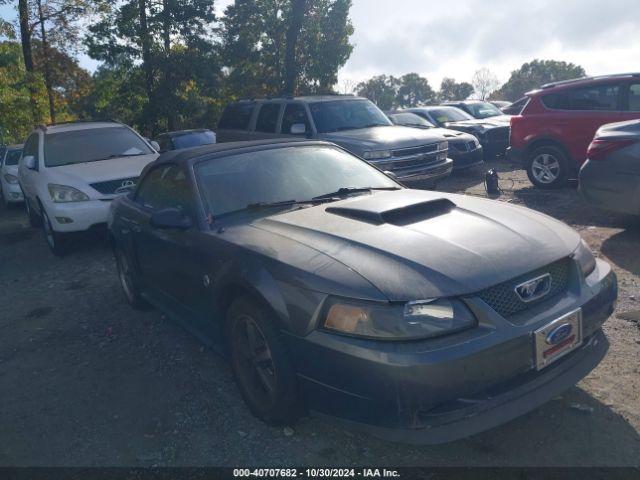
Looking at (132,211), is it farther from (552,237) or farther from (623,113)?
(623,113)

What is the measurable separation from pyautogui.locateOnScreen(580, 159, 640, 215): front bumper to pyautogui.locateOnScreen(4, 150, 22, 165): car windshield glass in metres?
13.2

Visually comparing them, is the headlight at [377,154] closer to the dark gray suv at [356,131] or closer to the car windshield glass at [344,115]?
the dark gray suv at [356,131]

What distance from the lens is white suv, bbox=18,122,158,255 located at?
25.2 feet

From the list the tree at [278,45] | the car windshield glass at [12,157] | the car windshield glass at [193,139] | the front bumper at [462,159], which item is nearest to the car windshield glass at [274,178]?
the front bumper at [462,159]

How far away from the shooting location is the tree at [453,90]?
257 feet

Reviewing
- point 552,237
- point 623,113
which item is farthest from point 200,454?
point 623,113

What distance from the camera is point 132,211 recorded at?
5020 millimetres

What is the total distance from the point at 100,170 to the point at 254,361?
575 centimetres

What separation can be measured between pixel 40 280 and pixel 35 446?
13.7 ft

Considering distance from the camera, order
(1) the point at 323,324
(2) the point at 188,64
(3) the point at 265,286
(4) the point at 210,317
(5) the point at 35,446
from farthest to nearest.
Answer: (2) the point at 188,64
(4) the point at 210,317
(5) the point at 35,446
(3) the point at 265,286
(1) the point at 323,324

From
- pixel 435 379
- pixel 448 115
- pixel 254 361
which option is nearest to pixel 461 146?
pixel 448 115

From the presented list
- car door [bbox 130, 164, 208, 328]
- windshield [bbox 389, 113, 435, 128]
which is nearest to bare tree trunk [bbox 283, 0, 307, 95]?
windshield [bbox 389, 113, 435, 128]

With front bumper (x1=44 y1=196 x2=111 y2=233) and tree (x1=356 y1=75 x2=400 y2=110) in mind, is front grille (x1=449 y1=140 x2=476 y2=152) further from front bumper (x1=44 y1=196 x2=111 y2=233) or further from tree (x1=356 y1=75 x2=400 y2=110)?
tree (x1=356 y1=75 x2=400 y2=110)

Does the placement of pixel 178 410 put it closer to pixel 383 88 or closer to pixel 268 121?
pixel 268 121
